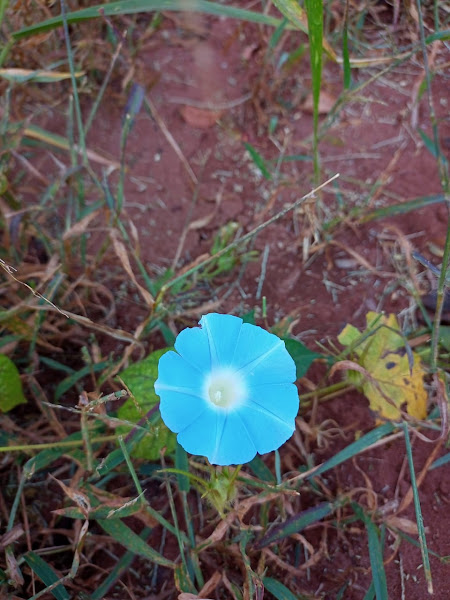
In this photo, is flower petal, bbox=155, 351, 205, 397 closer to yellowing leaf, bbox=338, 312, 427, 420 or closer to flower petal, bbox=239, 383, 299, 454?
flower petal, bbox=239, 383, 299, 454

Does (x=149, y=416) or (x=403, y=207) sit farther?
(x=403, y=207)

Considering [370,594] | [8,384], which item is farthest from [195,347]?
[370,594]

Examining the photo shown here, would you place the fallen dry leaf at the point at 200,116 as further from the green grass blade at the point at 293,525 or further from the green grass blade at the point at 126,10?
the green grass blade at the point at 293,525

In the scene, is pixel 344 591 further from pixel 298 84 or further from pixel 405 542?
pixel 298 84

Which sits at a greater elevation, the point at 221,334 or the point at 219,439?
the point at 221,334

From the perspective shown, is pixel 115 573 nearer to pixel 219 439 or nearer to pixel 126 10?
pixel 219 439

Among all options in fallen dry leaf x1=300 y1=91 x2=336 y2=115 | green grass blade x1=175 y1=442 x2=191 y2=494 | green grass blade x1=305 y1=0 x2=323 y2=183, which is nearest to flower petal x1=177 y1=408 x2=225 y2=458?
green grass blade x1=175 y1=442 x2=191 y2=494
